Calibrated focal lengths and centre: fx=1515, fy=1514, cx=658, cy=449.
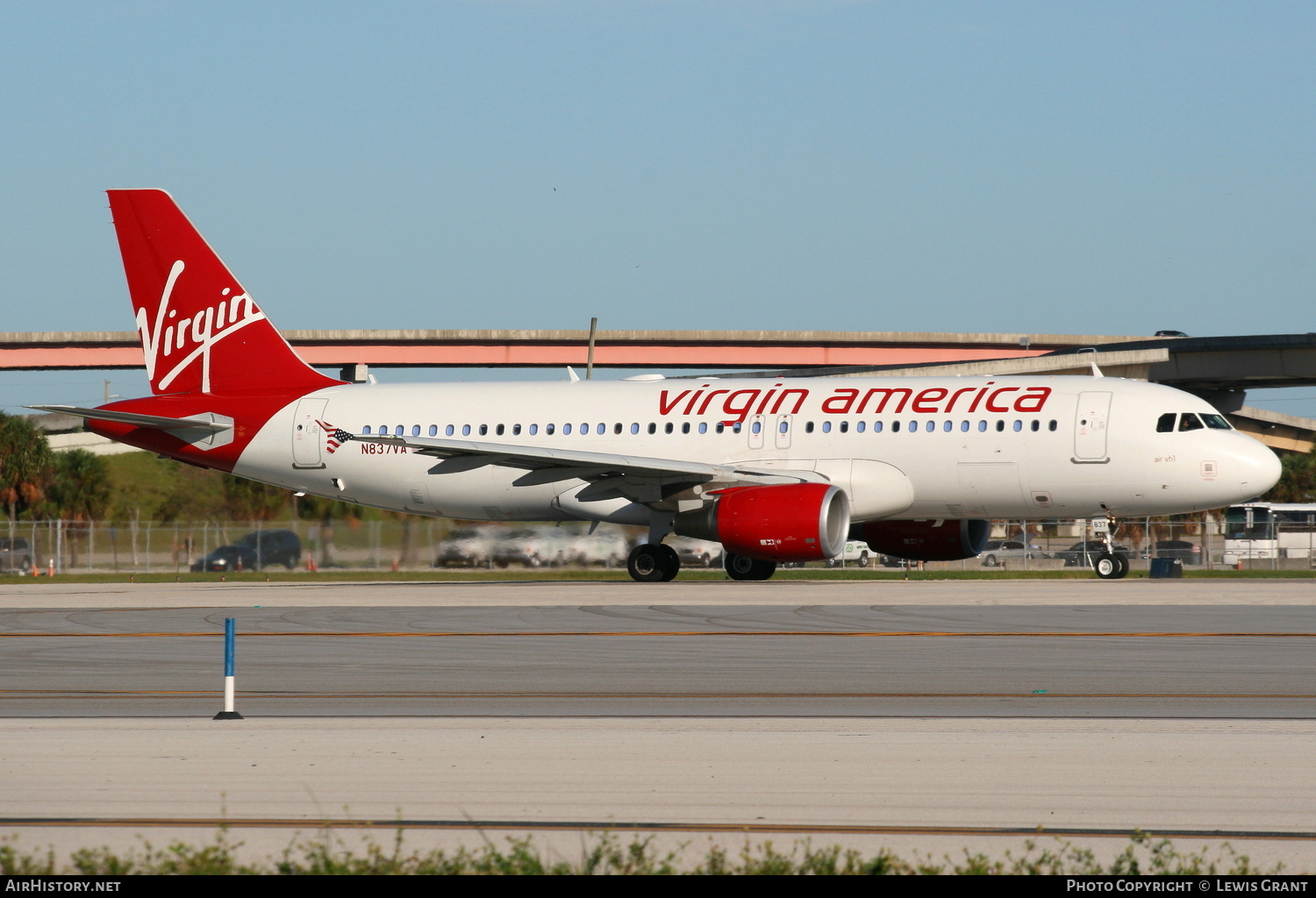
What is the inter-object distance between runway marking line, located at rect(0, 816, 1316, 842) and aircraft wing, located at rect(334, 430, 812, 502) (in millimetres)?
20798

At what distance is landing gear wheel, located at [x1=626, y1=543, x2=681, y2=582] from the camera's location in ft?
99.3

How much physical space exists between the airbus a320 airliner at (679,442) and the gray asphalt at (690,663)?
690cm

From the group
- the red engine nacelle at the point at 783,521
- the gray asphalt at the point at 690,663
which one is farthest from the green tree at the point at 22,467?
the gray asphalt at the point at 690,663

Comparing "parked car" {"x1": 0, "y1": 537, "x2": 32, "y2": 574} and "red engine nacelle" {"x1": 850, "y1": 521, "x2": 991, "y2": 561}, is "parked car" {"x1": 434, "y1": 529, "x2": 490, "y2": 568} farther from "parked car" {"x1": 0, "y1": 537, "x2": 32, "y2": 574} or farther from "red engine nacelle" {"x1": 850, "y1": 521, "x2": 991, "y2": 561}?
"parked car" {"x1": 0, "y1": 537, "x2": 32, "y2": 574}

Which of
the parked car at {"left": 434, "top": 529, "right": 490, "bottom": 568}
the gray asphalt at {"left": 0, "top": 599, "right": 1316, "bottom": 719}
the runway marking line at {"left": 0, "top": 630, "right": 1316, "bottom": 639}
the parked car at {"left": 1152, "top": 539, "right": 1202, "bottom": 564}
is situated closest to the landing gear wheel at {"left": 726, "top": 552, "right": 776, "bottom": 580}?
the parked car at {"left": 434, "top": 529, "right": 490, "bottom": 568}

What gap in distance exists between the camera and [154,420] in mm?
31703

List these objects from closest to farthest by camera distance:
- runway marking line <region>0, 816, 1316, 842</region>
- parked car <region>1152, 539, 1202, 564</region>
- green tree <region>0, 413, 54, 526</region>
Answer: runway marking line <region>0, 816, 1316, 842</region> → parked car <region>1152, 539, 1202, 564</region> → green tree <region>0, 413, 54, 526</region>

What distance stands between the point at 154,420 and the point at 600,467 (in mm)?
9980

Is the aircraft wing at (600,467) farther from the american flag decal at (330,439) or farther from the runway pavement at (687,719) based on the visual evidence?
the runway pavement at (687,719)

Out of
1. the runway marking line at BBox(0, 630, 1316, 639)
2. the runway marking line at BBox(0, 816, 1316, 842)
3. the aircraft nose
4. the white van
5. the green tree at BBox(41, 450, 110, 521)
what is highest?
the green tree at BBox(41, 450, 110, 521)

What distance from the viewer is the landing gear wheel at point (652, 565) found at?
30.3 meters

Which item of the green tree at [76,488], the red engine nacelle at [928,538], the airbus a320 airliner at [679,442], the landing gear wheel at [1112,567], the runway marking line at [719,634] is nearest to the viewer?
the runway marking line at [719,634]

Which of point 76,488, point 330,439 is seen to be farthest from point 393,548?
point 76,488

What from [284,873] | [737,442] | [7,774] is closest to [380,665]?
[7,774]
